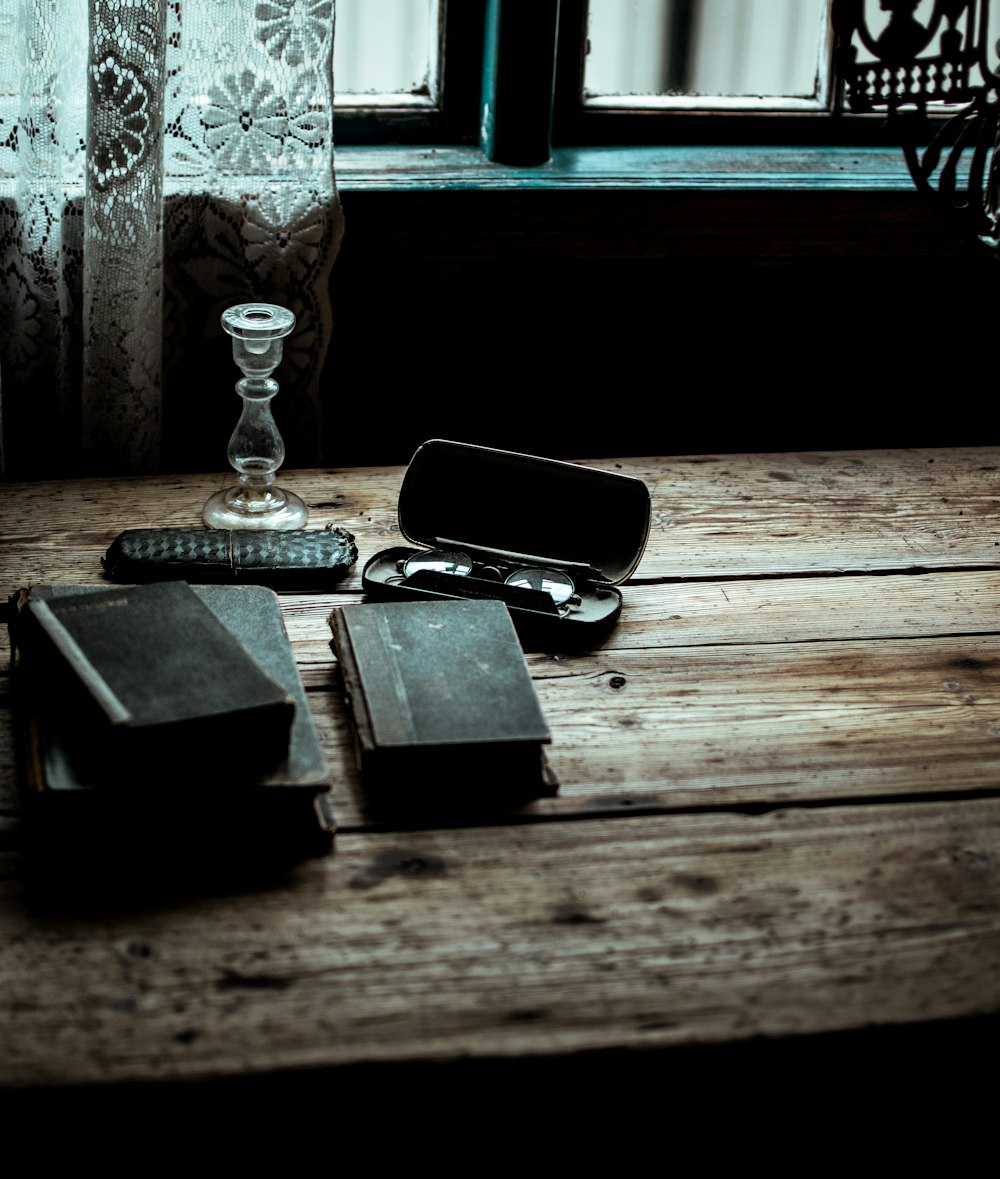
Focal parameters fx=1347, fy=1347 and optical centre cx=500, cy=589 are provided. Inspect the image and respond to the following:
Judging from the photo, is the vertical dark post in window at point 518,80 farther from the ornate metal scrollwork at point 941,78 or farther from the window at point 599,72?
the ornate metal scrollwork at point 941,78

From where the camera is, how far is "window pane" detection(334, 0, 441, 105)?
1699 mm

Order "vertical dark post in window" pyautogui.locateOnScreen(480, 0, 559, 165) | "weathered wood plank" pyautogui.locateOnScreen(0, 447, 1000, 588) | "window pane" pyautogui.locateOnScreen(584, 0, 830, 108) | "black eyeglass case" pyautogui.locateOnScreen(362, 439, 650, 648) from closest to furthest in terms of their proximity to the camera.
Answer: "black eyeglass case" pyautogui.locateOnScreen(362, 439, 650, 648)
"weathered wood plank" pyautogui.locateOnScreen(0, 447, 1000, 588)
"vertical dark post in window" pyautogui.locateOnScreen(480, 0, 559, 165)
"window pane" pyautogui.locateOnScreen(584, 0, 830, 108)

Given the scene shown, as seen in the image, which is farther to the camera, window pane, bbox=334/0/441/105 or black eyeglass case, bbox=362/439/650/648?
window pane, bbox=334/0/441/105

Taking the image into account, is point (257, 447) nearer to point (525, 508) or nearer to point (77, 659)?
point (525, 508)

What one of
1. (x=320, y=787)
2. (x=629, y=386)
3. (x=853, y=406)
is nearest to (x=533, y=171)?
(x=629, y=386)

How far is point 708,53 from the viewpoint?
1.83 metres

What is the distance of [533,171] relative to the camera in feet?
5.65

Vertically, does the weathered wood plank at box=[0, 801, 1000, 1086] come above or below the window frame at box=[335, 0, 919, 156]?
below

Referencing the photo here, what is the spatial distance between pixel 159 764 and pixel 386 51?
118 centimetres

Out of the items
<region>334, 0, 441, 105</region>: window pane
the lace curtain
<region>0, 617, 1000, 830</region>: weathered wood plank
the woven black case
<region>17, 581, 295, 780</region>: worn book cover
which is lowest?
<region>0, 617, 1000, 830</region>: weathered wood plank

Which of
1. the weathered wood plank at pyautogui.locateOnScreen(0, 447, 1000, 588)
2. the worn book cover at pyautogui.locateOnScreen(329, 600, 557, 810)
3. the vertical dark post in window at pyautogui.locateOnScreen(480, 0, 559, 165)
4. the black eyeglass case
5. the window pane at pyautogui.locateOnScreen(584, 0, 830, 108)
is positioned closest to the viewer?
the worn book cover at pyautogui.locateOnScreen(329, 600, 557, 810)

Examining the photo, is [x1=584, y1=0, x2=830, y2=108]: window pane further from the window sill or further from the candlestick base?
the candlestick base

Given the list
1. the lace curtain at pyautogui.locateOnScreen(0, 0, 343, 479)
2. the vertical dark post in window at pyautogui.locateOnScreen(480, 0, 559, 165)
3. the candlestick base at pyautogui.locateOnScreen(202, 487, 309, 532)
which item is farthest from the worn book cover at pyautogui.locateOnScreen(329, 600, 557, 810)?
the vertical dark post in window at pyautogui.locateOnScreen(480, 0, 559, 165)

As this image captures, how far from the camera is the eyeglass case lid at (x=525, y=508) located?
1256mm
